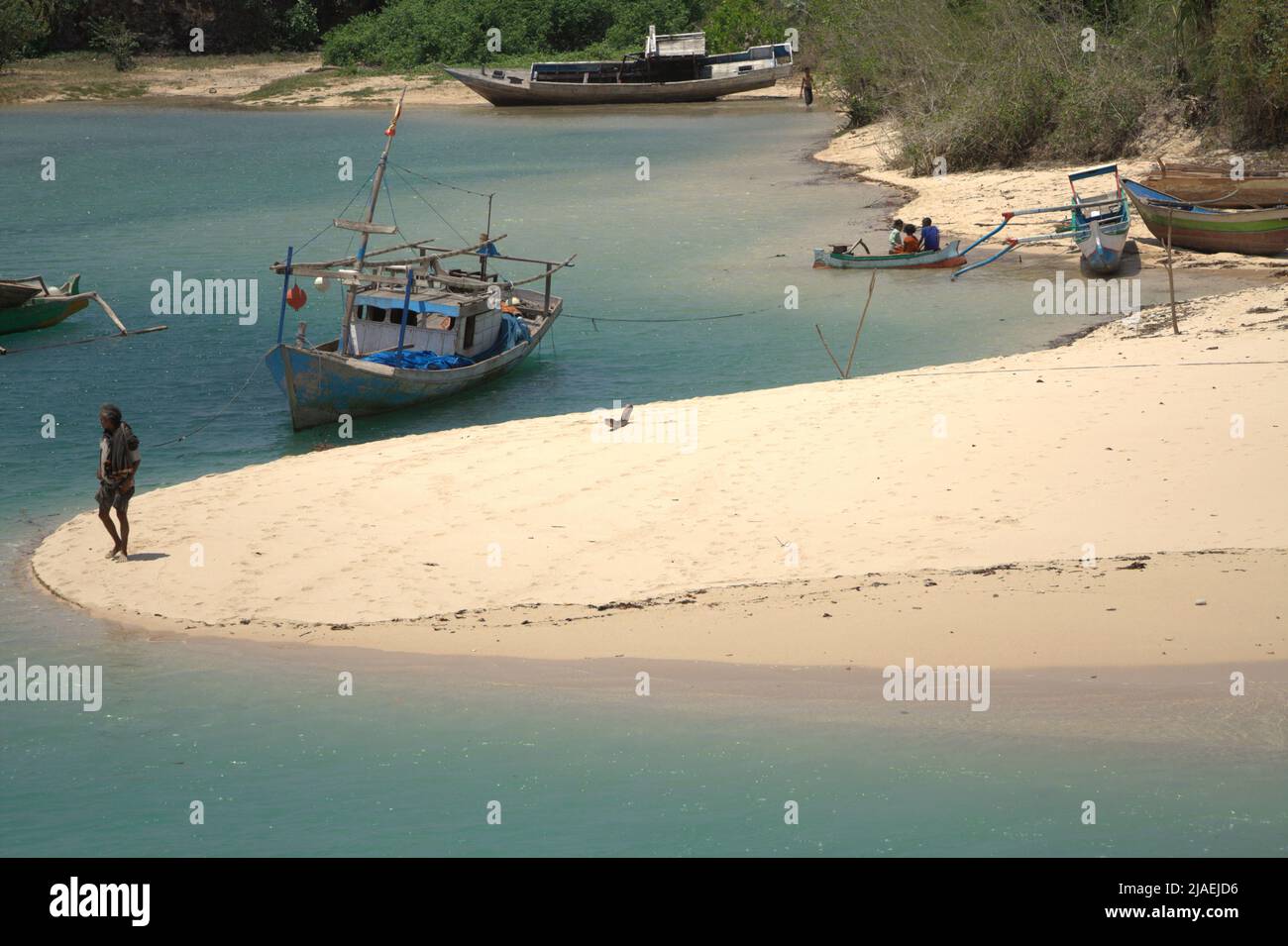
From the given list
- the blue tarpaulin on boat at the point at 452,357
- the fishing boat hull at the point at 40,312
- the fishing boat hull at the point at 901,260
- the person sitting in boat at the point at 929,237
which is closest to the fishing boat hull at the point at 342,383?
the blue tarpaulin on boat at the point at 452,357

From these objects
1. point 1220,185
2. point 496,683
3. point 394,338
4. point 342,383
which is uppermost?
point 1220,185

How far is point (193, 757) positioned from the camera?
1069 cm

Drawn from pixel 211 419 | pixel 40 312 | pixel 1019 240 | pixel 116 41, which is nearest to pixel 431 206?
pixel 40 312

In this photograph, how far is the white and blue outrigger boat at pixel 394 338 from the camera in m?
20.5

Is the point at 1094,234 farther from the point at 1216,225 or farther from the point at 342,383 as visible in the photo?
the point at 342,383

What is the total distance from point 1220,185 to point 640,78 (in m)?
47.4

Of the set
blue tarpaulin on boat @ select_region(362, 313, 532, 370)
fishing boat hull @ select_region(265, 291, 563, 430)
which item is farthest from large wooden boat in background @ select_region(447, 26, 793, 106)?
fishing boat hull @ select_region(265, 291, 563, 430)

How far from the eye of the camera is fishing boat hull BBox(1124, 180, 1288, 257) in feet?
91.1

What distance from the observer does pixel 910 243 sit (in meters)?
29.7

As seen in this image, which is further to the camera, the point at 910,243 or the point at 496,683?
the point at 910,243

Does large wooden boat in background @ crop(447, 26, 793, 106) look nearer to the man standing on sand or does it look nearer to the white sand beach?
the white sand beach

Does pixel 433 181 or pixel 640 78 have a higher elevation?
pixel 640 78

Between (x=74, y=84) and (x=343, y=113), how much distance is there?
18014mm

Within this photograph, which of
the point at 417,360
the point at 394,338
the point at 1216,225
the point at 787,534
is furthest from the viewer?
the point at 1216,225
